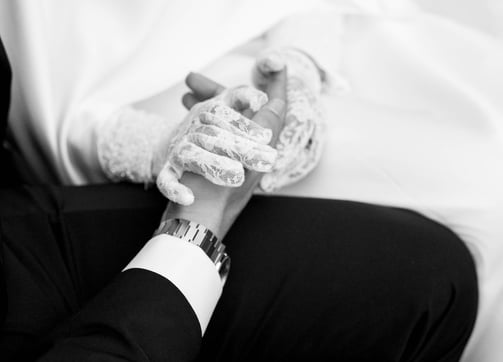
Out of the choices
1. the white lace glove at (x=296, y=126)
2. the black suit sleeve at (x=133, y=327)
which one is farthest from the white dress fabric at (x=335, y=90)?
the black suit sleeve at (x=133, y=327)

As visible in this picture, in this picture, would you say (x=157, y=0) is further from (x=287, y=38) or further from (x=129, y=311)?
(x=129, y=311)

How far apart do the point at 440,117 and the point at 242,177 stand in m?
0.42

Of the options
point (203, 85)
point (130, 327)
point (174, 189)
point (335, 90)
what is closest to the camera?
point (130, 327)

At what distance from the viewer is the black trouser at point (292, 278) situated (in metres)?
0.60

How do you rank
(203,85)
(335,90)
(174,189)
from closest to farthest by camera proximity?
(174,189)
(203,85)
(335,90)

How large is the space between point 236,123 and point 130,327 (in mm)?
235

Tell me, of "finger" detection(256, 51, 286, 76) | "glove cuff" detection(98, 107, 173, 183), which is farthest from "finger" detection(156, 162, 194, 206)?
"finger" detection(256, 51, 286, 76)

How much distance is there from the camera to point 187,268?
55 cm

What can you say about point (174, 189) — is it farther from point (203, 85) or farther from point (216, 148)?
point (203, 85)

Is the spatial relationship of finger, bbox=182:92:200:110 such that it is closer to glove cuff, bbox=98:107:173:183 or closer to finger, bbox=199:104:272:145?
glove cuff, bbox=98:107:173:183

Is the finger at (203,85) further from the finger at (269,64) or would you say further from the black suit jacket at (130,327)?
the black suit jacket at (130,327)

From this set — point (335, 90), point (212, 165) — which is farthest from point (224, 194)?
point (335, 90)

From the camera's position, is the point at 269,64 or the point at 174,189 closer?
the point at 174,189

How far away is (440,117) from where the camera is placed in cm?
86
